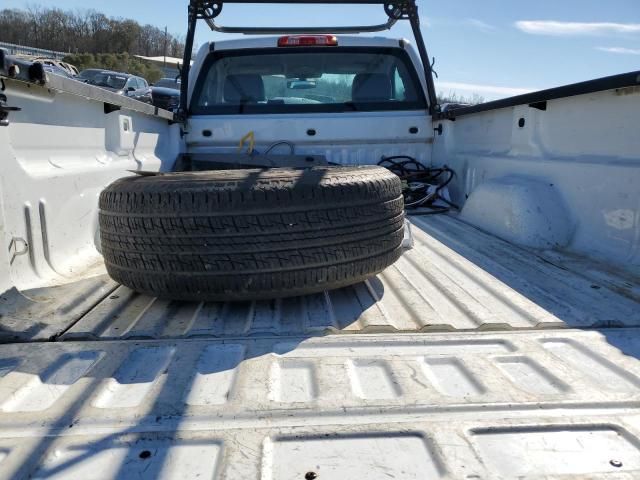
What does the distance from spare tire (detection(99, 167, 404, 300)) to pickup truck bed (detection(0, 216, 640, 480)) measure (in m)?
0.12

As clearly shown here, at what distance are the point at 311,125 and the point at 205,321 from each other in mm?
2601

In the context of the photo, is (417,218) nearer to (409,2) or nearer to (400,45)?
(400,45)

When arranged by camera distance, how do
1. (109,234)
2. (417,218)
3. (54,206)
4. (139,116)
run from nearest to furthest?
(109,234), (54,206), (139,116), (417,218)

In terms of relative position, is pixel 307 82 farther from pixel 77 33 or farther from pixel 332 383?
pixel 77 33

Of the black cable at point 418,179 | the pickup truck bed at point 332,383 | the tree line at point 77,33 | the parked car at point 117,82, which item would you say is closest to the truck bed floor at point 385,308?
the pickup truck bed at point 332,383

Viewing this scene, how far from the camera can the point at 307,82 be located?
4.20m

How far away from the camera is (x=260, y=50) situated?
4027mm

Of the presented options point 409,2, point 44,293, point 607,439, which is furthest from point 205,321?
point 409,2

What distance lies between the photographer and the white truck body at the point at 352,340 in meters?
1.04

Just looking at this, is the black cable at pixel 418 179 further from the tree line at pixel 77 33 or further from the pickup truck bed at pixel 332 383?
the tree line at pixel 77 33

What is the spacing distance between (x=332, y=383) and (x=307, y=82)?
3.34 m

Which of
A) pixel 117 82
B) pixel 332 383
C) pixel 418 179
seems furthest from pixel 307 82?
pixel 117 82

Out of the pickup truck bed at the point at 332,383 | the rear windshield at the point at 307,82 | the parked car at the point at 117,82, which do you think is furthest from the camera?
the parked car at the point at 117,82

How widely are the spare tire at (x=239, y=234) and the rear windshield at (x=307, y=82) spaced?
2354mm
